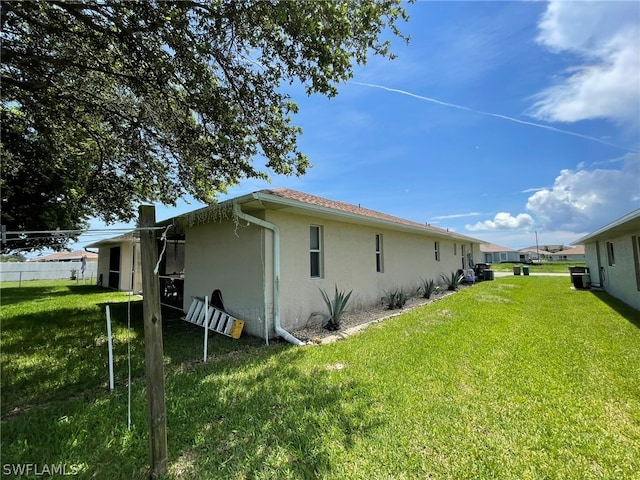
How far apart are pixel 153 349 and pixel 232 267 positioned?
5182mm

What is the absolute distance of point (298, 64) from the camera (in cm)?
554

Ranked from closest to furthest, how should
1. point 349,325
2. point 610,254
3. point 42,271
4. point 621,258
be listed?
point 349,325 < point 621,258 < point 610,254 < point 42,271

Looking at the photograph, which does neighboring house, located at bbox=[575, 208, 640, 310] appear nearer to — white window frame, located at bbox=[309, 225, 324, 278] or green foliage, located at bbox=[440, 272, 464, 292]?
green foliage, located at bbox=[440, 272, 464, 292]

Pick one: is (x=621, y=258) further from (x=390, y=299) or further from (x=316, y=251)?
(x=316, y=251)

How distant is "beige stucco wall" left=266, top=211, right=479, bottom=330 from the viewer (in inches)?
286

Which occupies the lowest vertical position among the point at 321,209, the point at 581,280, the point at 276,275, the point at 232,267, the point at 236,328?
the point at 236,328

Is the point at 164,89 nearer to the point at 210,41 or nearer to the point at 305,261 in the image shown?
the point at 210,41

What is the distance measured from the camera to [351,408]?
347 centimetres

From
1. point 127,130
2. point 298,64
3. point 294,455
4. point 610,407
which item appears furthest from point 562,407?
point 127,130

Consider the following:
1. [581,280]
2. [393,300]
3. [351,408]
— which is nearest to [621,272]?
[581,280]

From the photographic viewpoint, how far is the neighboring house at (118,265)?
49.2 ft

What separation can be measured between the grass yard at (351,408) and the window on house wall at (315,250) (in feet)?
7.50

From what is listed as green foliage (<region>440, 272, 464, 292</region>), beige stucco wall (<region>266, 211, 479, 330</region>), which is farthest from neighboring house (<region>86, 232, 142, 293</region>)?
green foliage (<region>440, 272, 464, 292</region>)

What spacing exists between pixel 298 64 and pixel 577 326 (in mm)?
8508
